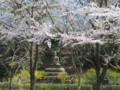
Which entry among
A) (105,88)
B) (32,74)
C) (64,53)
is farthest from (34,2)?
(64,53)

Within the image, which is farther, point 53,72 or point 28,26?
point 53,72

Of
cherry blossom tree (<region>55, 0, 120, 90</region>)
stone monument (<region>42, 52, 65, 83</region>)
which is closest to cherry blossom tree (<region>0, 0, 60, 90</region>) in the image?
cherry blossom tree (<region>55, 0, 120, 90</region>)

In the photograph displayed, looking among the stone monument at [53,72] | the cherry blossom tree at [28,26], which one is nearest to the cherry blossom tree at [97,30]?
the cherry blossom tree at [28,26]

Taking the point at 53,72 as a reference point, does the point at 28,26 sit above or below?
above

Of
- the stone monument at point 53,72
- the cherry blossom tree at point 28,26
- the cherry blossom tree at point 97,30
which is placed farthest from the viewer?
the stone monument at point 53,72

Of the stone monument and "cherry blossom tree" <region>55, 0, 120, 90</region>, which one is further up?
"cherry blossom tree" <region>55, 0, 120, 90</region>

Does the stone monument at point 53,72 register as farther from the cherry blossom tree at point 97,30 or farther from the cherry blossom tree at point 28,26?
the cherry blossom tree at point 97,30

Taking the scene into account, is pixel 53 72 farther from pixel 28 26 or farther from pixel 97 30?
pixel 97 30

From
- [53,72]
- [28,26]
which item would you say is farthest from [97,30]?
[53,72]

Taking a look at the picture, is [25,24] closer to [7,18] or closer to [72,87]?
[7,18]

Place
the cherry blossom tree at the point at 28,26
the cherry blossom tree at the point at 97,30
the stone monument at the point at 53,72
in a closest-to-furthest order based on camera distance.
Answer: the cherry blossom tree at the point at 97,30 → the cherry blossom tree at the point at 28,26 → the stone monument at the point at 53,72

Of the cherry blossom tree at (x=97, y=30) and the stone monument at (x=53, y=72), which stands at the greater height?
the cherry blossom tree at (x=97, y=30)

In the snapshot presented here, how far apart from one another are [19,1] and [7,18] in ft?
5.12

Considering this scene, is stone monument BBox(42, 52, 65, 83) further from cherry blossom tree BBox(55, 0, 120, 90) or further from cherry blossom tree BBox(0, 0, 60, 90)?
cherry blossom tree BBox(55, 0, 120, 90)
